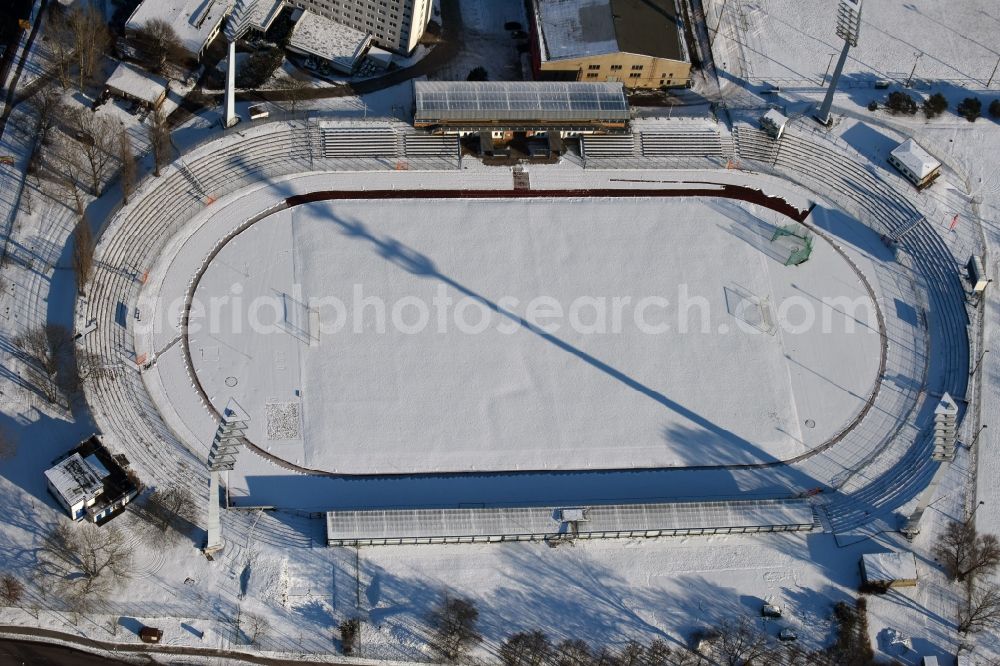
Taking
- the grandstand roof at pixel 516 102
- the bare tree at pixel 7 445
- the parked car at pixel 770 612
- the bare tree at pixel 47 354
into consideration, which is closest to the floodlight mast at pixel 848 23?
the grandstand roof at pixel 516 102

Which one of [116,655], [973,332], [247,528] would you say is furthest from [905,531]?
[116,655]

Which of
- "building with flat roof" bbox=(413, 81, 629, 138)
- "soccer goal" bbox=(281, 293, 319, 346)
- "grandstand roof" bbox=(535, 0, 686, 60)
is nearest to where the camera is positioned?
"soccer goal" bbox=(281, 293, 319, 346)

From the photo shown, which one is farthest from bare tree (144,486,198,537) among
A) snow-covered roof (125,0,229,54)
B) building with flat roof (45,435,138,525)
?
snow-covered roof (125,0,229,54)

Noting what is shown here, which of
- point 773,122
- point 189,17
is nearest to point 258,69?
point 189,17

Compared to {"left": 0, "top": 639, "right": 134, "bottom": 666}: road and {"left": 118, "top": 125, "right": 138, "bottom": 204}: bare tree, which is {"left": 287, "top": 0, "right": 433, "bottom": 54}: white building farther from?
{"left": 0, "top": 639, "right": 134, "bottom": 666}: road

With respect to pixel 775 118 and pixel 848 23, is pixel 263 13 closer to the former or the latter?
pixel 775 118

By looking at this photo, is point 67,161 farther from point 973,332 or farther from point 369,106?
point 973,332
